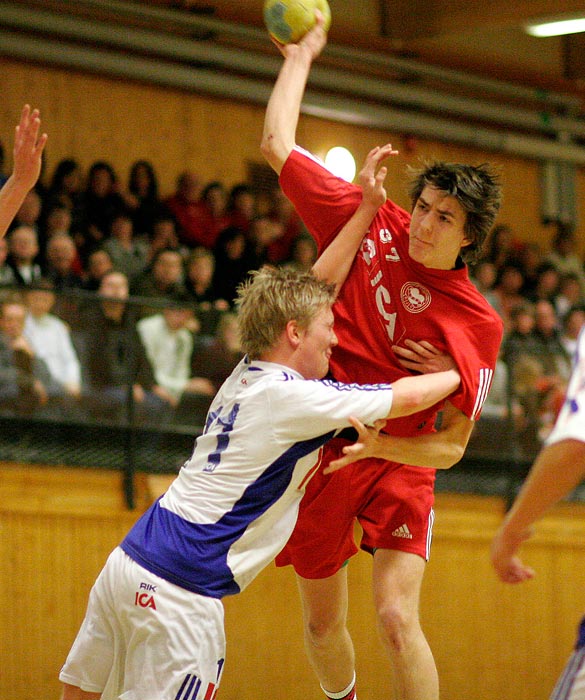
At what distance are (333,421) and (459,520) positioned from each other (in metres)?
4.70

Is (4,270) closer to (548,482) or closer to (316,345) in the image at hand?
(316,345)

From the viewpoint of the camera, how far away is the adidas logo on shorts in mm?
4559

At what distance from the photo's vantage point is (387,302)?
14.8 feet

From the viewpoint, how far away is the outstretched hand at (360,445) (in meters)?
3.83

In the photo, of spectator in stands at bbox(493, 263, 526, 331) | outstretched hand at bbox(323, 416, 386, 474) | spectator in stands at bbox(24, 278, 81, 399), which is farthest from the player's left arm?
spectator in stands at bbox(493, 263, 526, 331)

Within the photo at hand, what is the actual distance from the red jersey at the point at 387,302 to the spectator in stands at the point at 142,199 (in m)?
5.00

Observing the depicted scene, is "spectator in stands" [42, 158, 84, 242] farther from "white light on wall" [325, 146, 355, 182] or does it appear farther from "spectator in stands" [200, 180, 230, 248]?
"white light on wall" [325, 146, 355, 182]

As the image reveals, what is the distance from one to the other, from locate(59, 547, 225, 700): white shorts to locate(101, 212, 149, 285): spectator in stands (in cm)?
507

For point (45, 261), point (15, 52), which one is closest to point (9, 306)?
point (45, 261)

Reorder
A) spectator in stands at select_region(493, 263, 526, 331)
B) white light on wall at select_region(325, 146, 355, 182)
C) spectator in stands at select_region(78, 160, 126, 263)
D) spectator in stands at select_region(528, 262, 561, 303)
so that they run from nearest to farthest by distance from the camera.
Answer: spectator in stands at select_region(78, 160, 126, 263) < spectator in stands at select_region(493, 263, 526, 331) < spectator in stands at select_region(528, 262, 561, 303) < white light on wall at select_region(325, 146, 355, 182)

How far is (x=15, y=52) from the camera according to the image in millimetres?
10281

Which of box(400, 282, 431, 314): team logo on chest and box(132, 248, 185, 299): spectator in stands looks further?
box(132, 248, 185, 299): spectator in stands

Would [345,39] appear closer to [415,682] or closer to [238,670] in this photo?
[238,670]

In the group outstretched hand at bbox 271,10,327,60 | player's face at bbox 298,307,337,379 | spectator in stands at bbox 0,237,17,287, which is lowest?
spectator in stands at bbox 0,237,17,287
